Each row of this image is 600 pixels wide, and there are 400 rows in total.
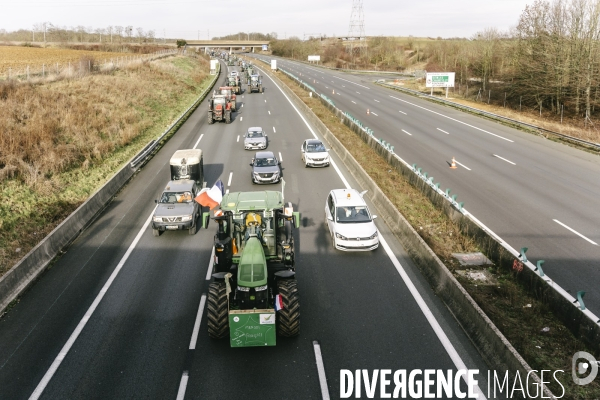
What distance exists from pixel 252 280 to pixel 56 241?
9652 mm

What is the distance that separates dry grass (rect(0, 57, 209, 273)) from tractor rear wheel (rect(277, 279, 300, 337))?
9.96 meters

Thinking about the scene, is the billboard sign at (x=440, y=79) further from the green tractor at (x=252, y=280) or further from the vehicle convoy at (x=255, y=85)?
the green tractor at (x=252, y=280)

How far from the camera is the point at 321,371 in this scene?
33.6 ft

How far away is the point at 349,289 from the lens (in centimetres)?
1384

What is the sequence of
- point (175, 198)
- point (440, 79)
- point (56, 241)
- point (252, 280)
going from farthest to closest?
point (440, 79), point (175, 198), point (56, 241), point (252, 280)

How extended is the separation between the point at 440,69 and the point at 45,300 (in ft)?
294

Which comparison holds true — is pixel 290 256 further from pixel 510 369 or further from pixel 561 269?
pixel 561 269

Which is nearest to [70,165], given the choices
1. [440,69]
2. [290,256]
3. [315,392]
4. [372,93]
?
[290,256]

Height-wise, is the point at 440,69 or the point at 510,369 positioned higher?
the point at 440,69

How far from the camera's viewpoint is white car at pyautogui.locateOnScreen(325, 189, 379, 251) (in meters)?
A: 16.0

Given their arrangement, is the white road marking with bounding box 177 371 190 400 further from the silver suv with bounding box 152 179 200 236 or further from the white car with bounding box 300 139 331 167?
the white car with bounding box 300 139 331 167

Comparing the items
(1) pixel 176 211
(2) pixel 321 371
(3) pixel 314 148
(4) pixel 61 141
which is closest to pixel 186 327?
(2) pixel 321 371

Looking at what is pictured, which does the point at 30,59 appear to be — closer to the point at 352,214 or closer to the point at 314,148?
the point at 314,148

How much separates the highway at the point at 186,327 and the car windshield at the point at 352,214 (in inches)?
45.0
